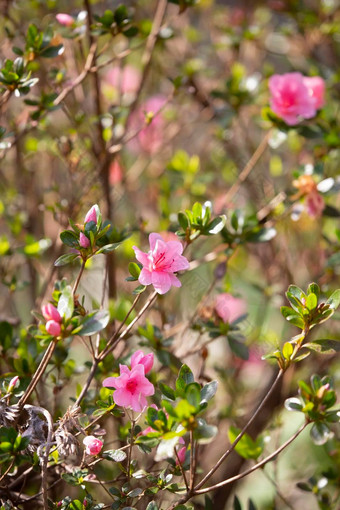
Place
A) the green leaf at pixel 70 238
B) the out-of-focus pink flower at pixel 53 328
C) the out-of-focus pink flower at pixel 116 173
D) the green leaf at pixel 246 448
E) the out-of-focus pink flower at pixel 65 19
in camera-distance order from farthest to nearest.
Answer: the out-of-focus pink flower at pixel 116 173
the out-of-focus pink flower at pixel 65 19
the green leaf at pixel 246 448
the green leaf at pixel 70 238
the out-of-focus pink flower at pixel 53 328

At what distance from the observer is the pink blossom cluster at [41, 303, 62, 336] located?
86 centimetres

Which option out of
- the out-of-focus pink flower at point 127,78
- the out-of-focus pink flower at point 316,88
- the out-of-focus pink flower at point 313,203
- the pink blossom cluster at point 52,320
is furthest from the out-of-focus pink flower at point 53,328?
the out-of-focus pink flower at point 127,78

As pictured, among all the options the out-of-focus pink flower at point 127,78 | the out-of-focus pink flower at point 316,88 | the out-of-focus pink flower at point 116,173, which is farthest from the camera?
the out-of-focus pink flower at point 127,78

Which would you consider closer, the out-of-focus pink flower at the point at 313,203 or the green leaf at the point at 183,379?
the green leaf at the point at 183,379

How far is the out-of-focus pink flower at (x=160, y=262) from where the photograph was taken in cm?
95

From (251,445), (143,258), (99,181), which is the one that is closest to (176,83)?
(99,181)

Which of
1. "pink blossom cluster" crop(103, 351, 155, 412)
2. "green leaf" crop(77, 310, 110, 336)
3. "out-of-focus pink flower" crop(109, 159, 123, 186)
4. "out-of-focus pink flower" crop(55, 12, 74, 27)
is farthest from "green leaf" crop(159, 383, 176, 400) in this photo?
"out-of-focus pink flower" crop(109, 159, 123, 186)

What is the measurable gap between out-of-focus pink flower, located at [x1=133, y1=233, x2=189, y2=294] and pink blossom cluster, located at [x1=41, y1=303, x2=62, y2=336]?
0.15 metres

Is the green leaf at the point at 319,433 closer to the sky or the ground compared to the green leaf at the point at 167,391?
closer to the ground

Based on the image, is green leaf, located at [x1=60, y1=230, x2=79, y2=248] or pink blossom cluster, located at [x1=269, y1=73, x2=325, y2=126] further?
pink blossom cluster, located at [x1=269, y1=73, x2=325, y2=126]

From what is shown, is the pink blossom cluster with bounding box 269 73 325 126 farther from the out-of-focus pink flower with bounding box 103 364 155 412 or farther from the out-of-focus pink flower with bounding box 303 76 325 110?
the out-of-focus pink flower with bounding box 103 364 155 412

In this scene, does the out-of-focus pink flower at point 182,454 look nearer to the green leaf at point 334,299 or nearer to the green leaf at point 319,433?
the green leaf at point 319,433

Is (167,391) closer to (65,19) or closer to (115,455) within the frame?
(115,455)

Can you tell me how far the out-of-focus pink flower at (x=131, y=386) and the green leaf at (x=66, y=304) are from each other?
0.43 feet
